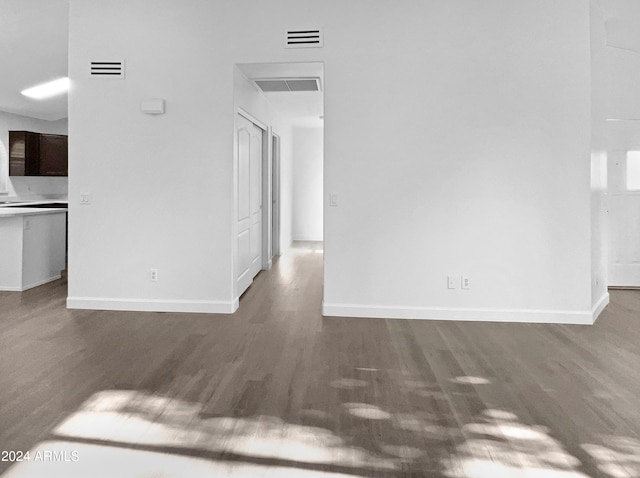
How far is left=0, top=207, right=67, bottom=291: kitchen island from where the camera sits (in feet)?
18.2

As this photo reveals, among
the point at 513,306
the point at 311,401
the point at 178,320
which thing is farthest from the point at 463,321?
the point at 178,320

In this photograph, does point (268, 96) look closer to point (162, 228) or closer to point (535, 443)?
point (162, 228)

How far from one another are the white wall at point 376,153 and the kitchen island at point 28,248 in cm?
131

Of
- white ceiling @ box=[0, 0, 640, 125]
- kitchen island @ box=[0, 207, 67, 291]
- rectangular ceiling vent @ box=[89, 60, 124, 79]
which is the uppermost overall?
white ceiling @ box=[0, 0, 640, 125]

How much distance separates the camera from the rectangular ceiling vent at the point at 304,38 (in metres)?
4.45

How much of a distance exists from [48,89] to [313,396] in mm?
7207

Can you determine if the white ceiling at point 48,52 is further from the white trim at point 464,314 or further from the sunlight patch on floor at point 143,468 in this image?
the sunlight patch on floor at point 143,468

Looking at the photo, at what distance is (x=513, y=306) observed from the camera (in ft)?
14.6

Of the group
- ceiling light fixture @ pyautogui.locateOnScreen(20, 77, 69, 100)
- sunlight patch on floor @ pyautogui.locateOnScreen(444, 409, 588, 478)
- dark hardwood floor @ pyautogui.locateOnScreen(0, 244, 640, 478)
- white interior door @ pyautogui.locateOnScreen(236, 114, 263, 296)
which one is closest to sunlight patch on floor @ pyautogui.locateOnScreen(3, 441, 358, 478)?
dark hardwood floor @ pyautogui.locateOnScreen(0, 244, 640, 478)

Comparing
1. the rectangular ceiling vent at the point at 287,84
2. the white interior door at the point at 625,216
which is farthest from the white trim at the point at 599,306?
the rectangular ceiling vent at the point at 287,84

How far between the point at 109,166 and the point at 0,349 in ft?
6.19

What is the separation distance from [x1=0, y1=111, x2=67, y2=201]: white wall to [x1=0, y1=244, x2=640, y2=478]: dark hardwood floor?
4.97 meters

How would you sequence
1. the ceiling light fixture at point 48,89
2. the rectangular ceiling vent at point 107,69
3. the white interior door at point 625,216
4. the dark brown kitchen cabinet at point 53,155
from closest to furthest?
the rectangular ceiling vent at point 107,69 → the white interior door at point 625,216 → the ceiling light fixture at point 48,89 → the dark brown kitchen cabinet at point 53,155

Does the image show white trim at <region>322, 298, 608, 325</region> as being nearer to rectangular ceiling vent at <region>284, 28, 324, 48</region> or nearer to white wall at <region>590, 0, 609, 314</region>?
white wall at <region>590, 0, 609, 314</region>
